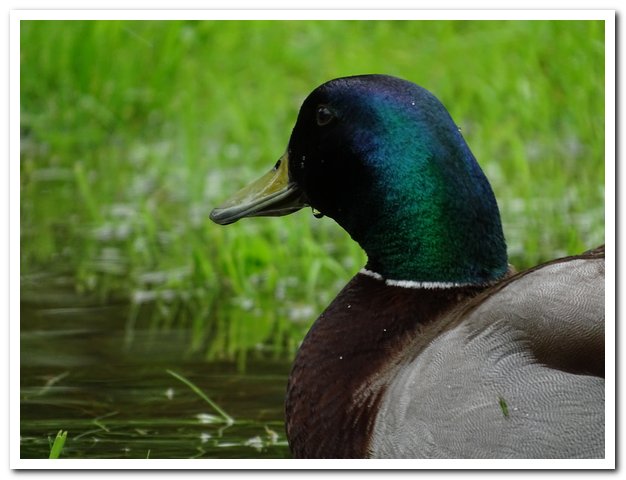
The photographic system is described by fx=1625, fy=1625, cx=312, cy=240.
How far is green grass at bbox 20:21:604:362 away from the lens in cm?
677

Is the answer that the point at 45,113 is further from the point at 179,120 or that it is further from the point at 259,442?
the point at 259,442

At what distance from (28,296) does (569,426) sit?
2.97 metres

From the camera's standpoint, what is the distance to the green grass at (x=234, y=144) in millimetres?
6773

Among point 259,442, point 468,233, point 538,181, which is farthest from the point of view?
point 538,181

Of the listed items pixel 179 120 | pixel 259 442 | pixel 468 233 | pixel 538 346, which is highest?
pixel 179 120

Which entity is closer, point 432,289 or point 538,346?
point 538,346

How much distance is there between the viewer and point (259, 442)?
516 centimetres

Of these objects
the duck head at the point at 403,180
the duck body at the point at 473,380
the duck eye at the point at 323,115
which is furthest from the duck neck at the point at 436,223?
the duck eye at the point at 323,115

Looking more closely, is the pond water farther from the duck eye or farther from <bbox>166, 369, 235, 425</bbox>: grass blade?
the duck eye

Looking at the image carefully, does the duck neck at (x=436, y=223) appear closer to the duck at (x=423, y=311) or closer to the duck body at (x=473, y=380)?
the duck at (x=423, y=311)

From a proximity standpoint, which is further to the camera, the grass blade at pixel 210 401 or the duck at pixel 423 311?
the grass blade at pixel 210 401

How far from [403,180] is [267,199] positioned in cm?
47

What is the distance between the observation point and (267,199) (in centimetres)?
498
